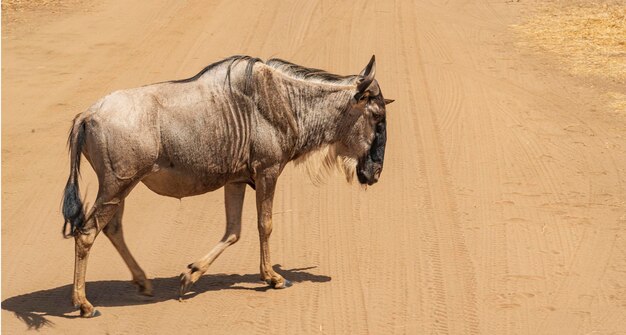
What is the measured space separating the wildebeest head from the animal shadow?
49.7 inches

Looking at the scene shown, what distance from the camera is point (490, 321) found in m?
9.48

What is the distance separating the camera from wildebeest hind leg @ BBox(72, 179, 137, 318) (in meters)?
9.17

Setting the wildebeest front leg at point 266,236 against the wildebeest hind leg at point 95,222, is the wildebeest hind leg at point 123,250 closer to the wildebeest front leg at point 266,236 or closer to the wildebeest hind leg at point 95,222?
the wildebeest hind leg at point 95,222

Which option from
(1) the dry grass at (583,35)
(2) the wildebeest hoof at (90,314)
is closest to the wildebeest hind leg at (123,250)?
(2) the wildebeest hoof at (90,314)

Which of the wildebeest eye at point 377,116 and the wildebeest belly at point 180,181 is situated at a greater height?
the wildebeest eye at point 377,116

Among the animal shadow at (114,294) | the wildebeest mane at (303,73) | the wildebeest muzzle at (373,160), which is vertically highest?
the wildebeest mane at (303,73)

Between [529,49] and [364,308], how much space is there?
11.6 m

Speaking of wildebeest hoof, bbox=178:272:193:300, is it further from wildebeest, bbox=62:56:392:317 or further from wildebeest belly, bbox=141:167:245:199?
wildebeest belly, bbox=141:167:245:199

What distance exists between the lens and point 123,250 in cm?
979

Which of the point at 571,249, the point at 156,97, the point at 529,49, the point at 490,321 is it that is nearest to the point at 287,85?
the point at 156,97

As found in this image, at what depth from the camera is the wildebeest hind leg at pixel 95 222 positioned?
9172mm

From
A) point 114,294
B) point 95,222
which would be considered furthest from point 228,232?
point 95,222

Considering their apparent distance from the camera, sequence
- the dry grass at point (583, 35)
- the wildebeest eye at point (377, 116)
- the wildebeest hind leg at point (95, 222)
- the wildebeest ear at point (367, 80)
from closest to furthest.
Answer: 1. the wildebeest hind leg at point (95, 222)
2. the wildebeest ear at point (367, 80)
3. the wildebeest eye at point (377, 116)
4. the dry grass at point (583, 35)

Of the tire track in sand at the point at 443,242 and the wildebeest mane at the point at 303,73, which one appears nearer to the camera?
the tire track in sand at the point at 443,242
